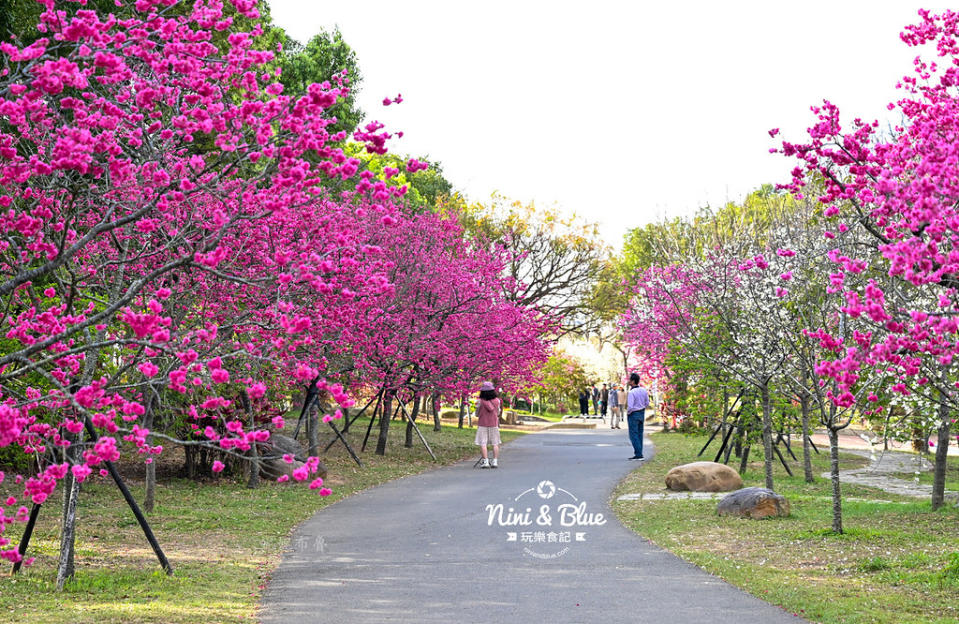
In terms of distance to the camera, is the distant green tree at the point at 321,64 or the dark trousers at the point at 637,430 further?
the distant green tree at the point at 321,64

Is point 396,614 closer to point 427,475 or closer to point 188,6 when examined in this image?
point 427,475

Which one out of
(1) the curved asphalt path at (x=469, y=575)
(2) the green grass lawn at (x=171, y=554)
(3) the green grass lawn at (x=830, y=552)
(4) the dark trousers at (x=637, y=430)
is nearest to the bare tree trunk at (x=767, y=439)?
(3) the green grass lawn at (x=830, y=552)

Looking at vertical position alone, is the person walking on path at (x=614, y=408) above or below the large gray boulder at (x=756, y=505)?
above

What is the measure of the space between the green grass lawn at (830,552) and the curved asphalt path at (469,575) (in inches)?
15.2

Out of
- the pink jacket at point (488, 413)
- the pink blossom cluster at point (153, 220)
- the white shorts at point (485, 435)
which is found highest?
the pink blossom cluster at point (153, 220)

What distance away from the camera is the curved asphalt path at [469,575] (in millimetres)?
6766

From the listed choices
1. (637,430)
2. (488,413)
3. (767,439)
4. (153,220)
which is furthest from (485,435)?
(153,220)

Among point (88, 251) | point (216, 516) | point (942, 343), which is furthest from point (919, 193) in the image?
point (216, 516)

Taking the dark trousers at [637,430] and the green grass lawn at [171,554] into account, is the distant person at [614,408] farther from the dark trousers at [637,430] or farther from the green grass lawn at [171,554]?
the green grass lawn at [171,554]

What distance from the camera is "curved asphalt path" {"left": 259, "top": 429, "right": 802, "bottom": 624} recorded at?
6766 mm

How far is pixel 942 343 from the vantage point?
18.4 ft

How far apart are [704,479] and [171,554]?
916 centimetres

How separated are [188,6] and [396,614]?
12424 mm

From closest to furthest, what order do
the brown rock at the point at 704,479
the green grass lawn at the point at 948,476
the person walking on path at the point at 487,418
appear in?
the brown rock at the point at 704,479 < the green grass lawn at the point at 948,476 < the person walking on path at the point at 487,418
